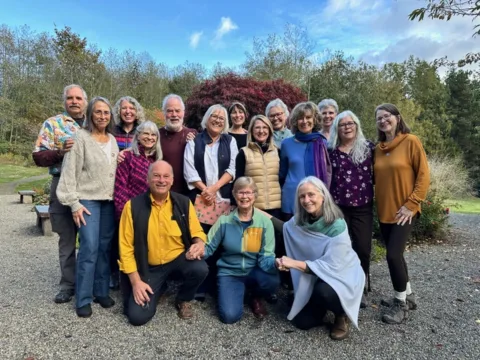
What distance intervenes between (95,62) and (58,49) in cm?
362

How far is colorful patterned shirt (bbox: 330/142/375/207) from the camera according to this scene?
3840mm

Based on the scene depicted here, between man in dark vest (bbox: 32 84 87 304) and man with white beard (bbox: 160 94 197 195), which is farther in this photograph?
man with white beard (bbox: 160 94 197 195)

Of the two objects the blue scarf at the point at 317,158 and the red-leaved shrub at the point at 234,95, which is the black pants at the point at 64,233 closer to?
the blue scarf at the point at 317,158

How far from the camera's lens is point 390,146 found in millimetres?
3715

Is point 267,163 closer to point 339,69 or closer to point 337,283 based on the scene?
point 337,283

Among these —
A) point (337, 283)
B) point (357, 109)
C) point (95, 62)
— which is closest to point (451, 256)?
point (337, 283)

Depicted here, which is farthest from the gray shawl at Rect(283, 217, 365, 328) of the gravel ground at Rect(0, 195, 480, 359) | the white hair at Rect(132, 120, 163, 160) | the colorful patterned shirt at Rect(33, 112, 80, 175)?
the colorful patterned shirt at Rect(33, 112, 80, 175)

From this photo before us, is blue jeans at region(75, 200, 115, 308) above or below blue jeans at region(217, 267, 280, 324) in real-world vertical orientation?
above

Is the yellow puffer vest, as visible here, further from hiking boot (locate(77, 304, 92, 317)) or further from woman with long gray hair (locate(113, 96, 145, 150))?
hiking boot (locate(77, 304, 92, 317))

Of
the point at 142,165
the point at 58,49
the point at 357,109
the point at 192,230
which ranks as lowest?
the point at 192,230

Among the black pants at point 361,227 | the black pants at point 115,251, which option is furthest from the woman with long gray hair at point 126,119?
the black pants at point 361,227

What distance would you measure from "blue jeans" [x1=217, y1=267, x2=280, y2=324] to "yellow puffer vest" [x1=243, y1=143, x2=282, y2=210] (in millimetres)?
740

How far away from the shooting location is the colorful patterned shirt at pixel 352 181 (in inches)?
151

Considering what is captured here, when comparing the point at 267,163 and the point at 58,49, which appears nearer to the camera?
the point at 267,163
